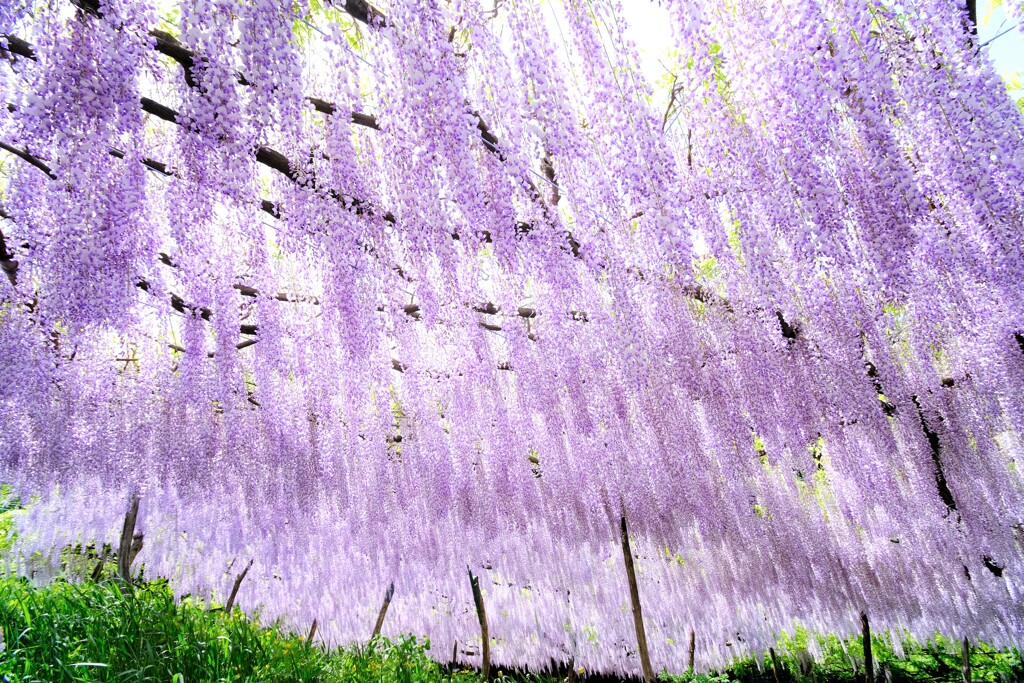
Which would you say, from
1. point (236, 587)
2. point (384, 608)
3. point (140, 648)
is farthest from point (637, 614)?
point (236, 587)

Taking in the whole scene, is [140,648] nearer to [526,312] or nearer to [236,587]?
[526,312]

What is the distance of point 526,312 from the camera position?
697 centimetres

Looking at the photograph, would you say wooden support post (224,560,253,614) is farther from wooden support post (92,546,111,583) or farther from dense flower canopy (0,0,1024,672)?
wooden support post (92,546,111,583)

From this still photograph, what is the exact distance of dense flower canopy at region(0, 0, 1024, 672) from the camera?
355 centimetres

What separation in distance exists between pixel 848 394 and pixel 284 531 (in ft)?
29.6

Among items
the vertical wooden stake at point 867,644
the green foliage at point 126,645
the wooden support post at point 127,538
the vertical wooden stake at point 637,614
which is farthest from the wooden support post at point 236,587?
the vertical wooden stake at point 867,644

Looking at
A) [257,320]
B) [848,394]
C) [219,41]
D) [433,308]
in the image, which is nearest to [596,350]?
[433,308]

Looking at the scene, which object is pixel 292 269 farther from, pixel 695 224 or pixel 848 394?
pixel 848 394

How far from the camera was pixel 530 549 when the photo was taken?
402 inches

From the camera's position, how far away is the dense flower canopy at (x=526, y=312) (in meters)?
3.55

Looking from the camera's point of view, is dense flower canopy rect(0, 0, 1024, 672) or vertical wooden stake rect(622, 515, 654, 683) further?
vertical wooden stake rect(622, 515, 654, 683)

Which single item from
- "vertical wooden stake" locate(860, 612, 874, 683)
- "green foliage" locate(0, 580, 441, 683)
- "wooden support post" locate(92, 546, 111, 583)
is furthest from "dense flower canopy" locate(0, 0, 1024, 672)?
"green foliage" locate(0, 580, 441, 683)

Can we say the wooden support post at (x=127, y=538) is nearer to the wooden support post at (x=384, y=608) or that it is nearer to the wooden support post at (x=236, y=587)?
the wooden support post at (x=236, y=587)

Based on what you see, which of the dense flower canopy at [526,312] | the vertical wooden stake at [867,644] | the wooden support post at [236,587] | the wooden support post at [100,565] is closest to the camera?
the dense flower canopy at [526,312]
